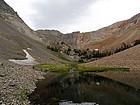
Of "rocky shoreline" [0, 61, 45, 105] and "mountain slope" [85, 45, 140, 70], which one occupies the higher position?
"mountain slope" [85, 45, 140, 70]

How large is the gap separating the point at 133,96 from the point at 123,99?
3.26 m

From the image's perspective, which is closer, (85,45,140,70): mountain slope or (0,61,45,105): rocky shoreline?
(0,61,45,105): rocky shoreline

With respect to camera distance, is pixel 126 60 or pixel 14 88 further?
pixel 126 60

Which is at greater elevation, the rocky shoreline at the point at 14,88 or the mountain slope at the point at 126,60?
the mountain slope at the point at 126,60

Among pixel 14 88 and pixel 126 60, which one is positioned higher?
pixel 126 60

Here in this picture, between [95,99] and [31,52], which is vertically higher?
[31,52]

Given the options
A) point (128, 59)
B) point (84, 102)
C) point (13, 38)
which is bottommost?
point (84, 102)

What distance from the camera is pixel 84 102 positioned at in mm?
50094

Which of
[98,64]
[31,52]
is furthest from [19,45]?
[98,64]

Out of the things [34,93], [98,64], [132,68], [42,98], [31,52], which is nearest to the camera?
[42,98]

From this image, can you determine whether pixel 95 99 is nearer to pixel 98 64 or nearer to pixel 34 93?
pixel 34 93

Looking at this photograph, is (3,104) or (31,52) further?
(31,52)

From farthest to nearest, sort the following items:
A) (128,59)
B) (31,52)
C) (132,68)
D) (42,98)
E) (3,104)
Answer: (31,52) < (128,59) < (132,68) < (42,98) < (3,104)

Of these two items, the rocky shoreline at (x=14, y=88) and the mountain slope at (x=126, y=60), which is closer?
the rocky shoreline at (x=14, y=88)
